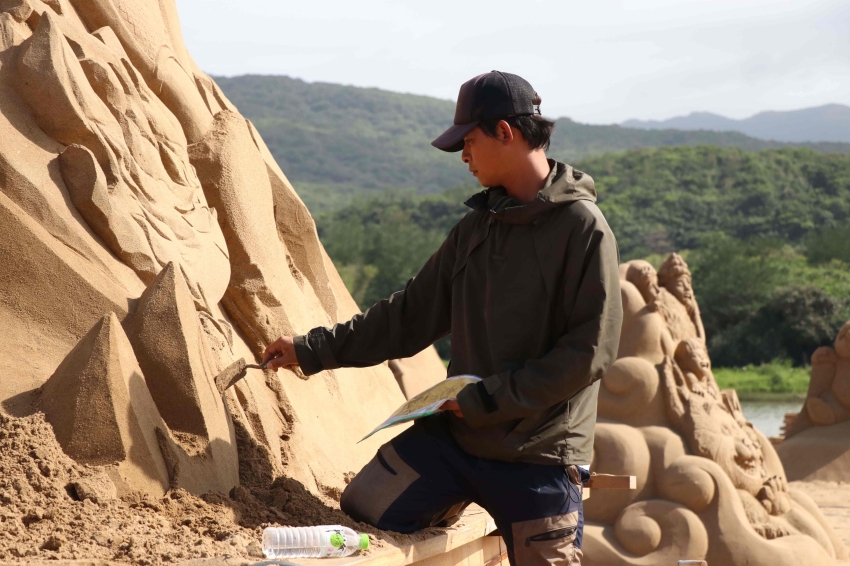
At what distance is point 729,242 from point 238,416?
92.0 feet

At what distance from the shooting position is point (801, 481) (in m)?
8.15

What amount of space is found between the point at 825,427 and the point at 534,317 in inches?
282

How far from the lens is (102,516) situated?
210cm

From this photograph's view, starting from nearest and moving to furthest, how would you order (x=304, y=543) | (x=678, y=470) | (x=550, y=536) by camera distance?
(x=304, y=543), (x=550, y=536), (x=678, y=470)

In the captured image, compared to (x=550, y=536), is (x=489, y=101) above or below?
above

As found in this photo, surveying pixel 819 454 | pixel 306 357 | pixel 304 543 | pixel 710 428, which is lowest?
pixel 819 454

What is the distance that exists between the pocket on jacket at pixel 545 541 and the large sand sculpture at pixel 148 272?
0.76 meters

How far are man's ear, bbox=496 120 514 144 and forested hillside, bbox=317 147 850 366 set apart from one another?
2015cm

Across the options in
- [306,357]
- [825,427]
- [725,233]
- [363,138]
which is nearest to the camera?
[306,357]

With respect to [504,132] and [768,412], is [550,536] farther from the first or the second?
[768,412]

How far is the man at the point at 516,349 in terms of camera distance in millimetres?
2125

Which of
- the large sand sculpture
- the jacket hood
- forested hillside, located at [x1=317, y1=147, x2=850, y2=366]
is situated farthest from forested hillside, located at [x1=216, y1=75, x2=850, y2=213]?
the jacket hood

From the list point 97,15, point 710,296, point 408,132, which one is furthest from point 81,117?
point 408,132

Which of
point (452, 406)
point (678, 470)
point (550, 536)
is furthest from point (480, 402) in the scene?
point (678, 470)
